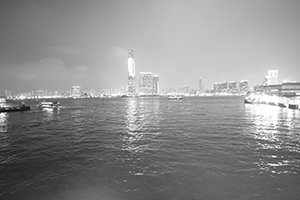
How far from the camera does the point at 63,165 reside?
14836 mm

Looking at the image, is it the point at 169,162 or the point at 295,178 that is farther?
the point at 169,162

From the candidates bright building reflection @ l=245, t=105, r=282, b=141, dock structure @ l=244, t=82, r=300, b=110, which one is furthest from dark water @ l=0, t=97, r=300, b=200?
dock structure @ l=244, t=82, r=300, b=110

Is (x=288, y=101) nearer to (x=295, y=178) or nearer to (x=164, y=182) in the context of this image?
(x=295, y=178)

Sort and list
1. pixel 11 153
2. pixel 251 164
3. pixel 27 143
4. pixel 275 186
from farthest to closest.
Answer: pixel 27 143, pixel 11 153, pixel 251 164, pixel 275 186

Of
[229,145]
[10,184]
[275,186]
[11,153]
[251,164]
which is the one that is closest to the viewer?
[275,186]

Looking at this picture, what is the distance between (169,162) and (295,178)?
9289 mm

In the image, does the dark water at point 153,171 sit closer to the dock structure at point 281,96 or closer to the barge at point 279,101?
the barge at point 279,101

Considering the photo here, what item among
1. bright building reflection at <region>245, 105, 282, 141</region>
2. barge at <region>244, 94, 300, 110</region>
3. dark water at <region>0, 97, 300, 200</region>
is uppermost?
barge at <region>244, 94, 300, 110</region>

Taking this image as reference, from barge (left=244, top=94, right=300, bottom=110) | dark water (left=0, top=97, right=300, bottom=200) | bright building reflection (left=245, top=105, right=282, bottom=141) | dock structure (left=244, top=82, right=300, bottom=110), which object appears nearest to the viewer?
dark water (left=0, top=97, right=300, bottom=200)

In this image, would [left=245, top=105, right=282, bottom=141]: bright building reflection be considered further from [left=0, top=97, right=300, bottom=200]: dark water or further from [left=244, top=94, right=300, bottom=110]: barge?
[left=244, top=94, right=300, bottom=110]: barge

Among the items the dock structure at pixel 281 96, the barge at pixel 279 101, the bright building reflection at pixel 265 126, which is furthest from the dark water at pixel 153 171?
the dock structure at pixel 281 96

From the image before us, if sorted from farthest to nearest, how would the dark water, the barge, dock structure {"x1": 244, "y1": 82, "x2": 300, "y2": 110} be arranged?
dock structure {"x1": 244, "y1": 82, "x2": 300, "y2": 110}
the barge
the dark water

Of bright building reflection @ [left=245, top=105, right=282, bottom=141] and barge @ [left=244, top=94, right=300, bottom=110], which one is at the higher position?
barge @ [left=244, top=94, right=300, bottom=110]

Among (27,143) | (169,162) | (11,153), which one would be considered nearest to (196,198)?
(169,162)
